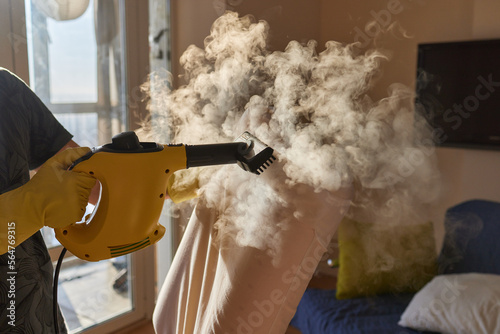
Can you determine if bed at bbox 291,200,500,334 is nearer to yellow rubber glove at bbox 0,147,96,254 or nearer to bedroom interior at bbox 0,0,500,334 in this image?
bedroom interior at bbox 0,0,500,334

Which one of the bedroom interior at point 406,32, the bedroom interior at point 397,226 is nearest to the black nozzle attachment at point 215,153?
the bedroom interior at point 397,226

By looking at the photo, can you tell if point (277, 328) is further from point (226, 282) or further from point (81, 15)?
point (81, 15)

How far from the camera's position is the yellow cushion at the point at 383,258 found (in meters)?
2.51

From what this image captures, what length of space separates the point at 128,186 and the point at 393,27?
125 inches

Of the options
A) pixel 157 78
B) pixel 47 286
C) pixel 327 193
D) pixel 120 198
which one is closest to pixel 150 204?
pixel 120 198

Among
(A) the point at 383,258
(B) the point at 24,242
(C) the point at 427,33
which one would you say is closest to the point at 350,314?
(A) the point at 383,258

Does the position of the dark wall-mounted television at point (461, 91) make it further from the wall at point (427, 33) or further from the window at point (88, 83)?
the window at point (88, 83)

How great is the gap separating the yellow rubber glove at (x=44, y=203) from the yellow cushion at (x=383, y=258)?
211 cm

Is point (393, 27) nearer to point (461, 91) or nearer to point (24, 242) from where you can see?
point (461, 91)

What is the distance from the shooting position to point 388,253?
2.81 metres

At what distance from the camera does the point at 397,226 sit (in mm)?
2734

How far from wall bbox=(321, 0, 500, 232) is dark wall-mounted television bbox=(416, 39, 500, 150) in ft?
0.32

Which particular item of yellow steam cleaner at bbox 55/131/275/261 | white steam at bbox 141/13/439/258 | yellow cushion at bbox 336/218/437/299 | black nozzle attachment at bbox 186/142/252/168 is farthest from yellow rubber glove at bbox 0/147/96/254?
yellow cushion at bbox 336/218/437/299

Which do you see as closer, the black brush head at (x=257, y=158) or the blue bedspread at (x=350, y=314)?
the black brush head at (x=257, y=158)
